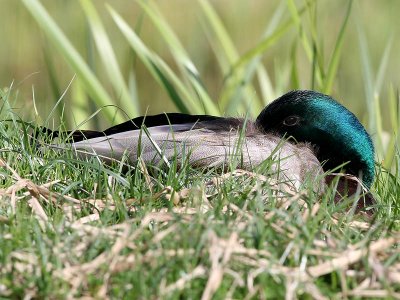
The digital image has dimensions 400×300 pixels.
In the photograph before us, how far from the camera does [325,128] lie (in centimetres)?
411

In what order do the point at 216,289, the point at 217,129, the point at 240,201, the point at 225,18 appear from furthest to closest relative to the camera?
the point at 225,18
the point at 217,129
the point at 240,201
the point at 216,289

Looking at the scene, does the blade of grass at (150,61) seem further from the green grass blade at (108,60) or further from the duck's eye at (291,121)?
the duck's eye at (291,121)

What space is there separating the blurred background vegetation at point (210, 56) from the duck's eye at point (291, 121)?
2.11 feet

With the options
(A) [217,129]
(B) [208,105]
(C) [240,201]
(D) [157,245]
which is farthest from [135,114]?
(D) [157,245]

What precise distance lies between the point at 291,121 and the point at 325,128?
5.9 inches

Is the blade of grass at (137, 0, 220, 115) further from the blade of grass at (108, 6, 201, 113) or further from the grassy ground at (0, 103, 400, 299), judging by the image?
the grassy ground at (0, 103, 400, 299)

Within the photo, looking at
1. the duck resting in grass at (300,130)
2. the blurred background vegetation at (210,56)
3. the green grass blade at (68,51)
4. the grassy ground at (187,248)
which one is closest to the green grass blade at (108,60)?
the blurred background vegetation at (210,56)

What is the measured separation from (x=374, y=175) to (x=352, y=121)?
253 mm

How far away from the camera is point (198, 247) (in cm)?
223

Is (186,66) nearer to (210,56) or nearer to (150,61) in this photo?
(150,61)

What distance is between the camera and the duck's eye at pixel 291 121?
4105mm

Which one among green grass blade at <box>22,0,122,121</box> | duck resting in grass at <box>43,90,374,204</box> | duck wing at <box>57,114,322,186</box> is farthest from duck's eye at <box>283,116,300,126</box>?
green grass blade at <box>22,0,122,121</box>

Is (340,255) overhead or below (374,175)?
overhead

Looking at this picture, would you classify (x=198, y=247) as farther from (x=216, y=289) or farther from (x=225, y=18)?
(x=225, y=18)
